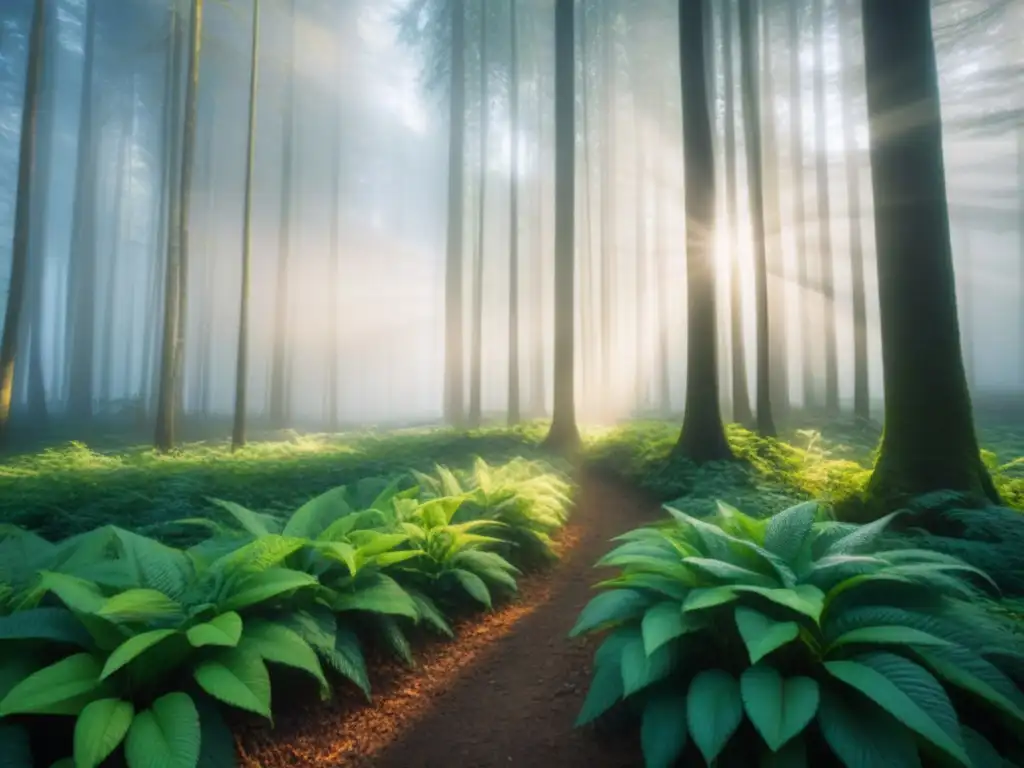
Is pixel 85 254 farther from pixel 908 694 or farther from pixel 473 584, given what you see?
pixel 908 694

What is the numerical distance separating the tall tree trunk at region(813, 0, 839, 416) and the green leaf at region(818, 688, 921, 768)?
20.0 m

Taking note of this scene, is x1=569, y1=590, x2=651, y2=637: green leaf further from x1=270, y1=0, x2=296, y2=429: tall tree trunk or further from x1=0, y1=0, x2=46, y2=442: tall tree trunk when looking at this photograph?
x1=270, y1=0, x2=296, y2=429: tall tree trunk

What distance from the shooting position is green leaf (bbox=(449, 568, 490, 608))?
4.04m

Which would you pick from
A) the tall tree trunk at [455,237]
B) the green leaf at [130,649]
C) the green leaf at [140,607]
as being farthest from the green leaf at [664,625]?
the tall tree trunk at [455,237]

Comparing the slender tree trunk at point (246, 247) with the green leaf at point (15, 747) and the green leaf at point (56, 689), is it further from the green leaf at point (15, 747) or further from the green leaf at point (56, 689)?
the green leaf at point (15, 747)

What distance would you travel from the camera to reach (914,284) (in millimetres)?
5129

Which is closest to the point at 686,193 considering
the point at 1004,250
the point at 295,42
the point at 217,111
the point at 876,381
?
the point at 295,42

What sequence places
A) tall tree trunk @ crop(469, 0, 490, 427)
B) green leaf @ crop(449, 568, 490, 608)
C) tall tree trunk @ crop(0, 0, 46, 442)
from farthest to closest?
tall tree trunk @ crop(469, 0, 490, 427) → tall tree trunk @ crop(0, 0, 46, 442) → green leaf @ crop(449, 568, 490, 608)

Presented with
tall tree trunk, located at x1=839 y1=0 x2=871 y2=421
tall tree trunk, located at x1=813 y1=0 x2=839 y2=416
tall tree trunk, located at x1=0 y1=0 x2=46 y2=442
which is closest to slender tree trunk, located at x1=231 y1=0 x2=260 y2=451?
tall tree trunk, located at x1=0 y1=0 x2=46 y2=442

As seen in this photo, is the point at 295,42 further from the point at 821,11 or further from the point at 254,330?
the point at 254,330

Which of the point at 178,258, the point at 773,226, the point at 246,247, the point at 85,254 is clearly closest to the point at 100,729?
the point at 246,247

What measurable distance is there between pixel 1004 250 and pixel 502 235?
44004 mm

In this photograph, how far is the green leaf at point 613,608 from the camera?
2689 millimetres

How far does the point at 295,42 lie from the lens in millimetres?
25000
